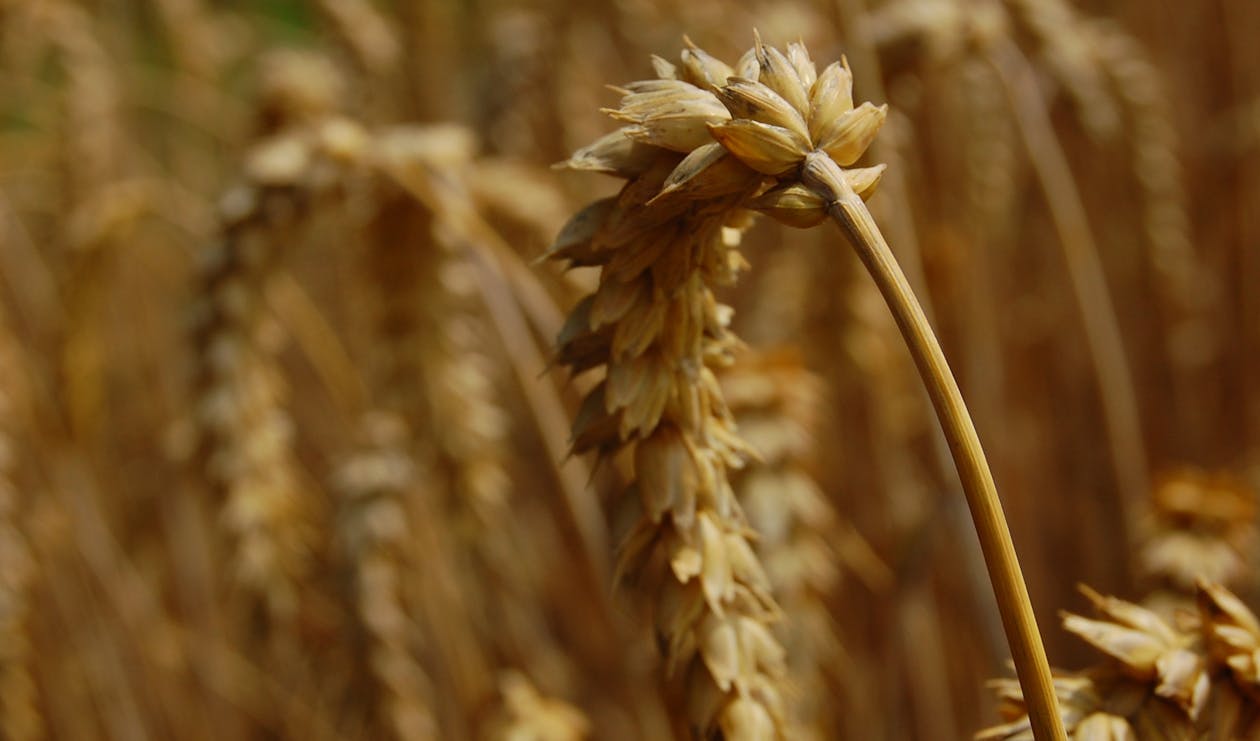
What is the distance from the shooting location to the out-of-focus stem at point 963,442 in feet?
1.00

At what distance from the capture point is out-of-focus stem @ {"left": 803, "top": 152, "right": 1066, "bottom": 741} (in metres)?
0.31

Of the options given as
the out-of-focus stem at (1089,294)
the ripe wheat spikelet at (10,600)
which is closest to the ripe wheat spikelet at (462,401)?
the ripe wheat spikelet at (10,600)

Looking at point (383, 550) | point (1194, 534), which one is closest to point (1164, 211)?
point (1194, 534)

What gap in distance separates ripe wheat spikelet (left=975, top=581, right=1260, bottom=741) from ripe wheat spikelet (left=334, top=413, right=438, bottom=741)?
630mm

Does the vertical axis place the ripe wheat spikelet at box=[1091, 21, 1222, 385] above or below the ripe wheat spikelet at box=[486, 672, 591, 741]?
above

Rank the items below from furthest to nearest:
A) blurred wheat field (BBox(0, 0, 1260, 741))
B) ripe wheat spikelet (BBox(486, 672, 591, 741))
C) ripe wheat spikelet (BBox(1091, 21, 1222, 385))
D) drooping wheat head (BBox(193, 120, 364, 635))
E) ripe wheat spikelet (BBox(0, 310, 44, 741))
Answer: ripe wheat spikelet (BBox(1091, 21, 1222, 385))
ripe wheat spikelet (BBox(0, 310, 44, 741))
drooping wheat head (BBox(193, 120, 364, 635))
ripe wheat spikelet (BBox(486, 672, 591, 741))
blurred wheat field (BBox(0, 0, 1260, 741))

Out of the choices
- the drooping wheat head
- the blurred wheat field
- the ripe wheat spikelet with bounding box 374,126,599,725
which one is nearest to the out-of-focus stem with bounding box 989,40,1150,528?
the blurred wheat field

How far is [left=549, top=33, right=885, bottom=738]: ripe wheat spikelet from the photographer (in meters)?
0.34

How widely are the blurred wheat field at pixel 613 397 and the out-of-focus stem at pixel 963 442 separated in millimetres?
30

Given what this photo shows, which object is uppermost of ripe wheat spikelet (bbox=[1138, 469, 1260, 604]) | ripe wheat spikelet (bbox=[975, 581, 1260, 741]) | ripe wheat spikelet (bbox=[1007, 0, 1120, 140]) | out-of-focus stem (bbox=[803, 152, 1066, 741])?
ripe wheat spikelet (bbox=[1007, 0, 1120, 140])

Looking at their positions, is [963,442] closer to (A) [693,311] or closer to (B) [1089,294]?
(A) [693,311]

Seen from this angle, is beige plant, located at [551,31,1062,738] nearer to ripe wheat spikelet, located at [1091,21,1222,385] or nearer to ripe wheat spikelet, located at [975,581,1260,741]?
ripe wheat spikelet, located at [975,581,1260,741]

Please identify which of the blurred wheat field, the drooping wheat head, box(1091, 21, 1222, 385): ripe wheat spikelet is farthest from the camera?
box(1091, 21, 1222, 385): ripe wheat spikelet

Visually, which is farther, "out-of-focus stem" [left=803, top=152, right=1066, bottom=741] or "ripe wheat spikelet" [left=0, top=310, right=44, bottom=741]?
"ripe wheat spikelet" [left=0, top=310, right=44, bottom=741]
